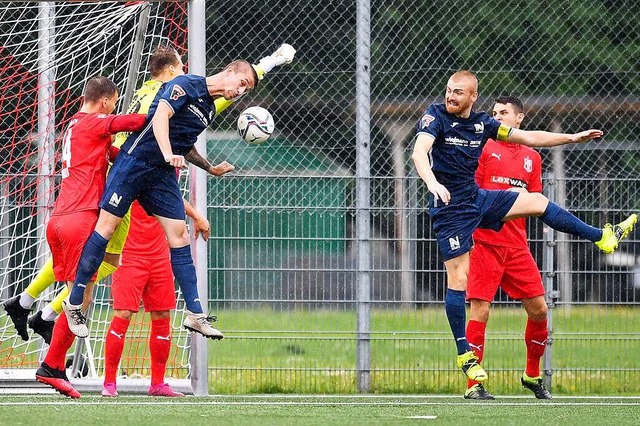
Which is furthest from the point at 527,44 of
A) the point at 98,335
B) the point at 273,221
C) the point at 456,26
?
the point at 98,335

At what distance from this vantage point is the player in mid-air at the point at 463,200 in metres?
8.42

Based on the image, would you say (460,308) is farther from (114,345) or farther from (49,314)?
(49,314)

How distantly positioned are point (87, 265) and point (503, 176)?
2933 mm

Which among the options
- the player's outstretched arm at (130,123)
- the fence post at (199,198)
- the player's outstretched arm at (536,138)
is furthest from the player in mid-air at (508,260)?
the player's outstretched arm at (130,123)

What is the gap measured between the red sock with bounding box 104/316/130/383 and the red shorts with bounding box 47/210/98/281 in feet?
2.09

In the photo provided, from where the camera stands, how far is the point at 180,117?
809 centimetres

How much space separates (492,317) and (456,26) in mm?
2840

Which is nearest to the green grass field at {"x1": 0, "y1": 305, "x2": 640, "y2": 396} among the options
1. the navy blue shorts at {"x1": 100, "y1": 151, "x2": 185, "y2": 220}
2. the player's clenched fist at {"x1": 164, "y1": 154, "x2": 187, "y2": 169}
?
the navy blue shorts at {"x1": 100, "y1": 151, "x2": 185, "y2": 220}

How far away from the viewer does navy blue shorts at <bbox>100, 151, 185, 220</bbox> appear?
807 centimetres

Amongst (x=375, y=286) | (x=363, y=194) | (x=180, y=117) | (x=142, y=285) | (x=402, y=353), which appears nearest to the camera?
(x=180, y=117)

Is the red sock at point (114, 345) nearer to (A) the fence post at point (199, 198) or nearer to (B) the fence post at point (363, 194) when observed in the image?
(A) the fence post at point (199, 198)

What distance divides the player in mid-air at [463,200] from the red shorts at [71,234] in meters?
2.07

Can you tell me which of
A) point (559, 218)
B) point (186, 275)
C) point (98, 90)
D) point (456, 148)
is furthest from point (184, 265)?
point (559, 218)

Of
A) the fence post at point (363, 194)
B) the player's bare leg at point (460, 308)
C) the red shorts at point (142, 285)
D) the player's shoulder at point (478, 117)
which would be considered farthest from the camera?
the fence post at point (363, 194)
